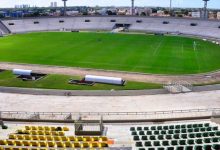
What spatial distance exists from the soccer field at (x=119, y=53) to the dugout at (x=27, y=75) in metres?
10.2

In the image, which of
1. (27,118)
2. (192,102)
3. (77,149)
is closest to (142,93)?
(192,102)

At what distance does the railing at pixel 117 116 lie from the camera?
39.1 meters

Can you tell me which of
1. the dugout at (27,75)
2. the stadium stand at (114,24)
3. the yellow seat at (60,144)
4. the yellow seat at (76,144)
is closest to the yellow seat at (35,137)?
the yellow seat at (60,144)

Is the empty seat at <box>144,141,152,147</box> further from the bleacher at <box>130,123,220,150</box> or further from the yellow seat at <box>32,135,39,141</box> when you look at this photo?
the yellow seat at <box>32,135,39,141</box>

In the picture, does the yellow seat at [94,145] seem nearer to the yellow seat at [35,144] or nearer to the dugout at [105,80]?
the yellow seat at [35,144]

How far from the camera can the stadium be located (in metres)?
31.7

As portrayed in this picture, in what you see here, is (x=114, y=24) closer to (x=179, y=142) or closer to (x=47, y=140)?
(x=47, y=140)

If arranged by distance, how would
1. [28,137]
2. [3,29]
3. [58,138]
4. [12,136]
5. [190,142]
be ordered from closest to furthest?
1. [190,142]
2. [58,138]
3. [28,137]
4. [12,136]
5. [3,29]

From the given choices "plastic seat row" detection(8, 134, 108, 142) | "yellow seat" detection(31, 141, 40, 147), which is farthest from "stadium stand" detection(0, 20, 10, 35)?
"yellow seat" detection(31, 141, 40, 147)

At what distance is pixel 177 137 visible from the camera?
31.4 meters

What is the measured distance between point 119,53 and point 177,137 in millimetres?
57998

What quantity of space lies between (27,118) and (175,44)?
242 feet

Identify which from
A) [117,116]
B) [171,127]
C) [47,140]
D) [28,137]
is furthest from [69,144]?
[117,116]

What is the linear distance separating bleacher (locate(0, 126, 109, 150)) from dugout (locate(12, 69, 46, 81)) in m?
30.3
